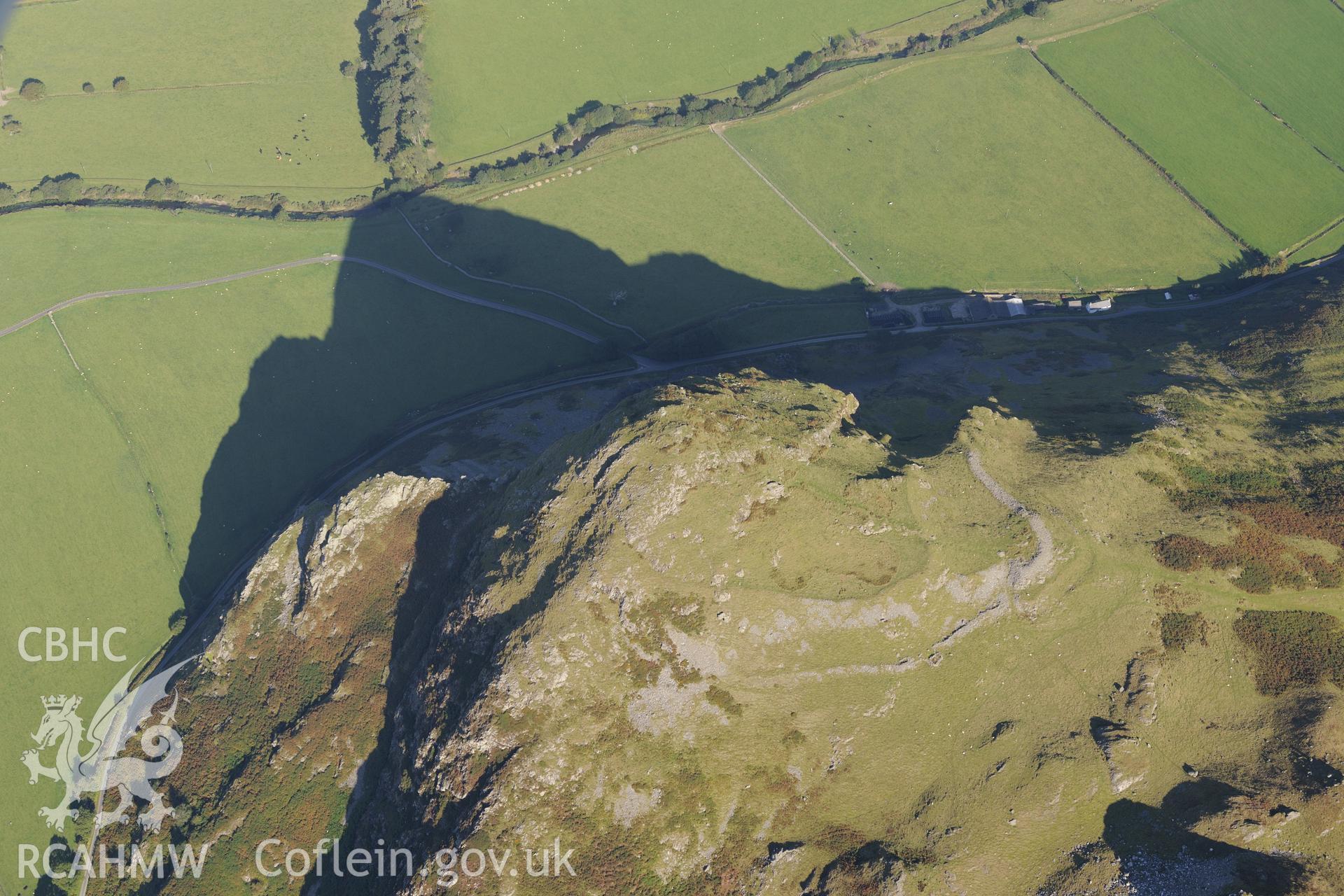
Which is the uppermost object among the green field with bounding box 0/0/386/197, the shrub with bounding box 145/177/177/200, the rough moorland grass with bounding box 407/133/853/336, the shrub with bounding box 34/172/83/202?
the green field with bounding box 0/0/386/197

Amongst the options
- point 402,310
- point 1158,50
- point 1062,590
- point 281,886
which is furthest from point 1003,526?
→ point 1158,50

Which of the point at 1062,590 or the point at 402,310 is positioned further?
the point at 402,310

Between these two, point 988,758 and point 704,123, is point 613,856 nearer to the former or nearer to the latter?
point 988,758

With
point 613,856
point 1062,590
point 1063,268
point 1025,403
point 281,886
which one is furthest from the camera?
point 1063,268

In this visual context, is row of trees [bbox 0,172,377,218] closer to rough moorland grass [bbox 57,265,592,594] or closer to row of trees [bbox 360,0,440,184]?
row of trees [bbox 360,0,440,184]

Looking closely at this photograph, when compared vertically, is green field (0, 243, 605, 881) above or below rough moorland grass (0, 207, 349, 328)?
below

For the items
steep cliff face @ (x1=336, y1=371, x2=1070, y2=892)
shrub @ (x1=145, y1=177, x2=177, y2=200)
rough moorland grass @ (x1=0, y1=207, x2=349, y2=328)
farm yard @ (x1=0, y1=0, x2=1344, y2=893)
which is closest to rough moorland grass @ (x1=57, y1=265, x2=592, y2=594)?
farm yard @ (x1=0, y1=0, x2=1344, y2=893)

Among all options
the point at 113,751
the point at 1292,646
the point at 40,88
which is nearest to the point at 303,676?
the point at 113,751
